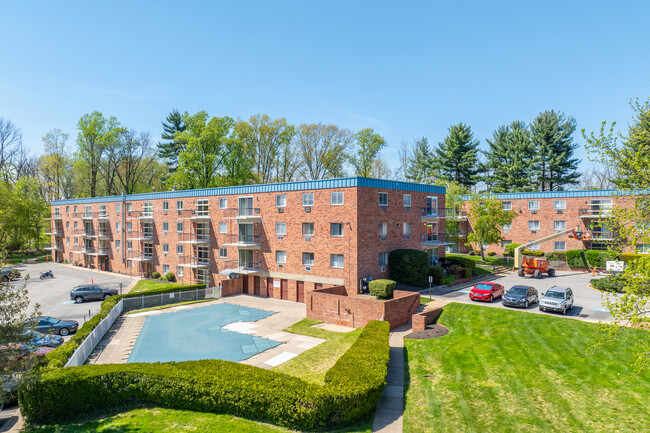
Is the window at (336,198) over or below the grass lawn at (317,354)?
over

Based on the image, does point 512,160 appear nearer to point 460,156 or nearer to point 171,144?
point 460,156

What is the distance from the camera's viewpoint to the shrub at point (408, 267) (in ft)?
108

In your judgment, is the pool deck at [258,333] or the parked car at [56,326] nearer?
the pool deck at [258,333]

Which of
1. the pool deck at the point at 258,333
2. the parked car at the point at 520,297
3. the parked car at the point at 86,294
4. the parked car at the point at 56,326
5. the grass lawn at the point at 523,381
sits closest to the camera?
the grass lawn at the point at 523,381

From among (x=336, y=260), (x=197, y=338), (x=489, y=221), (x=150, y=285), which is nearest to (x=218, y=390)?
(x=197, y=338)

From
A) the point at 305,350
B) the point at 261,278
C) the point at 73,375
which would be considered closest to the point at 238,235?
the point at 261,278

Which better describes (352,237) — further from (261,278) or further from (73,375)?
(73,375)

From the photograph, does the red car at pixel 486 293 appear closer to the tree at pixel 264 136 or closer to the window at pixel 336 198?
the window at pixel 336 198

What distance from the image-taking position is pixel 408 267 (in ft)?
107

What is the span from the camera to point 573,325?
889 inches

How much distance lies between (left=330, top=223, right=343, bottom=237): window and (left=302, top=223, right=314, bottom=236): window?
2227mm

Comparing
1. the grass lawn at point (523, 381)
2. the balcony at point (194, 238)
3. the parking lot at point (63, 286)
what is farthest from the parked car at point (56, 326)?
the grass lawn at point (523, 381)

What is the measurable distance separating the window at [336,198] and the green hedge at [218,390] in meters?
16.2

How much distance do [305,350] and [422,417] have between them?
8785 mm
